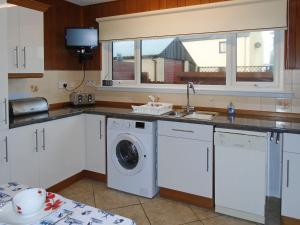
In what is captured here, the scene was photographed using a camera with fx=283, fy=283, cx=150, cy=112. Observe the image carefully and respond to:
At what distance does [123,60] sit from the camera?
3.88 meters

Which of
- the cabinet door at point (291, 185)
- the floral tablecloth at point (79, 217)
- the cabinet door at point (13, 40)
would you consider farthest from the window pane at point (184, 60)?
the floral tablecloth at point (79, 217)

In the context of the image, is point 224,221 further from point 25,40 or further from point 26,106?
point 25,40

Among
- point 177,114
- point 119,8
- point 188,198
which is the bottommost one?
point 188,198

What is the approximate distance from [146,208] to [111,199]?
1.37ft

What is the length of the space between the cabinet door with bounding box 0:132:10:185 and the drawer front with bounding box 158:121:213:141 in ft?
4.61

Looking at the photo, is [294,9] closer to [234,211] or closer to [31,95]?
[234,211]

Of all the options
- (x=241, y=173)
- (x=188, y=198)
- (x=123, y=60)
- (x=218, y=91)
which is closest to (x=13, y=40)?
(x=123, y=60)

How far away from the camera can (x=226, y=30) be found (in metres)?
2.96

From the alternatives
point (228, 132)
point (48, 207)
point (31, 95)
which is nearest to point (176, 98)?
point (228, 132)

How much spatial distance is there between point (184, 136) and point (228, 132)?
43 centimetres

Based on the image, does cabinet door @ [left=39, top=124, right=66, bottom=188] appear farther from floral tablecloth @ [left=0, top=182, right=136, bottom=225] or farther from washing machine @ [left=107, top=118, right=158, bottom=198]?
floral tablecloth @ [left=0, top=182, right=136, bottom=225]

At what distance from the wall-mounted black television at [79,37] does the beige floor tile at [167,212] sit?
2081mm

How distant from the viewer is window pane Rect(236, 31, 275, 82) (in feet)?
9.82

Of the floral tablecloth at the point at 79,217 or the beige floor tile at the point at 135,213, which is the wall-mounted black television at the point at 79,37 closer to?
the beige floor tile at the point at 135,213
